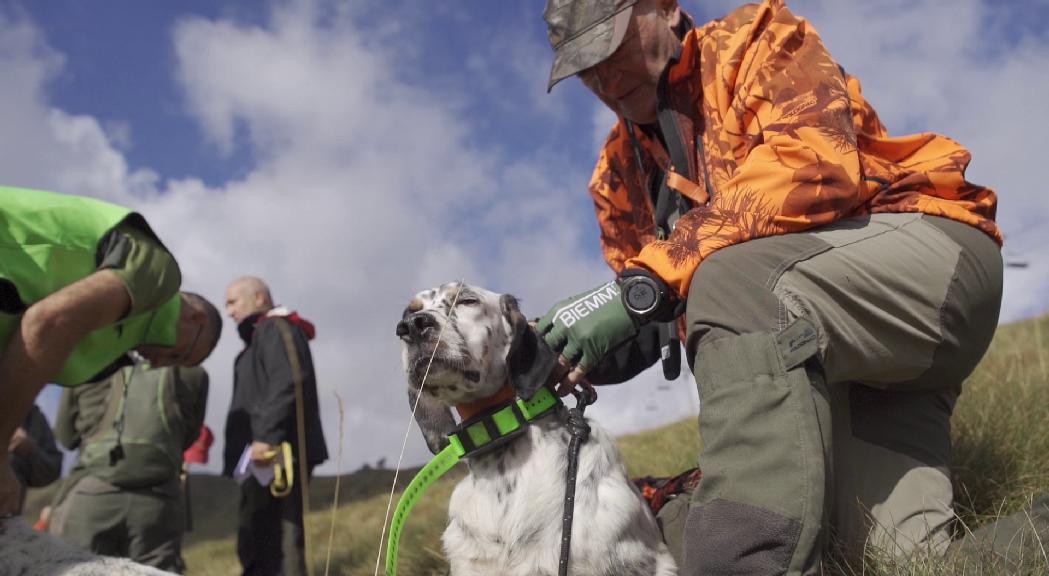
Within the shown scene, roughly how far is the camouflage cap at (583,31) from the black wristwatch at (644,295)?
1.14m

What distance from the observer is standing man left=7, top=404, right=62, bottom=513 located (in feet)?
24.9

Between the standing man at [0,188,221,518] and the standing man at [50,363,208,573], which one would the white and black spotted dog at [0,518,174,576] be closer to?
the standing man at [0,188,221,518]

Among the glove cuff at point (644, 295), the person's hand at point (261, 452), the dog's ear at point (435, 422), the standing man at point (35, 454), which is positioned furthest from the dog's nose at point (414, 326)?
the standing man at point (35, 454)

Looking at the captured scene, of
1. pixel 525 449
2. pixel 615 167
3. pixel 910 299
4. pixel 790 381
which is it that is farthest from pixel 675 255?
pixel 615 167

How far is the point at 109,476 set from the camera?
6.39 meters

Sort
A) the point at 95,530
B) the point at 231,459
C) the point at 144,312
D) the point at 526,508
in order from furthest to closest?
the point at 231,459, the point at 95,530, the point at 144,312, the point at 526,508

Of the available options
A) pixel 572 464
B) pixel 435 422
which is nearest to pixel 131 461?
pixel 435 422

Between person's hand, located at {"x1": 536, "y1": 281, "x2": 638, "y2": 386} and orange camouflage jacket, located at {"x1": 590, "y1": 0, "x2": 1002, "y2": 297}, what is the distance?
19cm

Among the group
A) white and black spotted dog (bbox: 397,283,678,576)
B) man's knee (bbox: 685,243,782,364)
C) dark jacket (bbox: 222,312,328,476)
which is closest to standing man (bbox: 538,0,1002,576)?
man's knee (bbox: 685,243,782,364)

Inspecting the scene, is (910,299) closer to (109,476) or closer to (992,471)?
(992,471)

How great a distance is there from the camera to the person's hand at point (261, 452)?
636cm

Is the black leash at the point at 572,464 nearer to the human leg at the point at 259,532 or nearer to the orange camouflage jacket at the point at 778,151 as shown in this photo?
the orange camouflage jacket at the point at 778,151

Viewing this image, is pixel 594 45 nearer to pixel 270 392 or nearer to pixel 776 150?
pixel 776 150

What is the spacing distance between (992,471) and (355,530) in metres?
6.13
